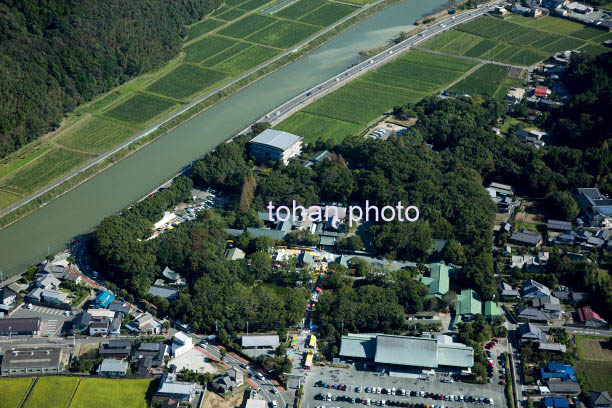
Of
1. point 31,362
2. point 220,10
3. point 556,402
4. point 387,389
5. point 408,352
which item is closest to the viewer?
point 556,402

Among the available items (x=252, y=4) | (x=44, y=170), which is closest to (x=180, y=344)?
(x=44, y=170)

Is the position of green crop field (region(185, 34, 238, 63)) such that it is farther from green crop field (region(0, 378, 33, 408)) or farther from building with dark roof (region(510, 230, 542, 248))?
green crop field (region(0, 378, 33, 408))

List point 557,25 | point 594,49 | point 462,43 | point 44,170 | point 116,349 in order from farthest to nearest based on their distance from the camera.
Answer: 1. point 557,25
2. point 462,43
3. point 594,49
4. point 44,170
5. point 116,349

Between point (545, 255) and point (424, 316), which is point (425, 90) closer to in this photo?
point (545, 255)

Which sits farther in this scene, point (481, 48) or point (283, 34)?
point (283, 34)

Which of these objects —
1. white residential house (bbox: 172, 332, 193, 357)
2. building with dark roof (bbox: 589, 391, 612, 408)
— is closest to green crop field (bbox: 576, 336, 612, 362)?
building with dark roof (bbox: 589, 391, 612, 408)

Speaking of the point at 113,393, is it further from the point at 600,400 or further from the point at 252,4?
the point at 252,4
